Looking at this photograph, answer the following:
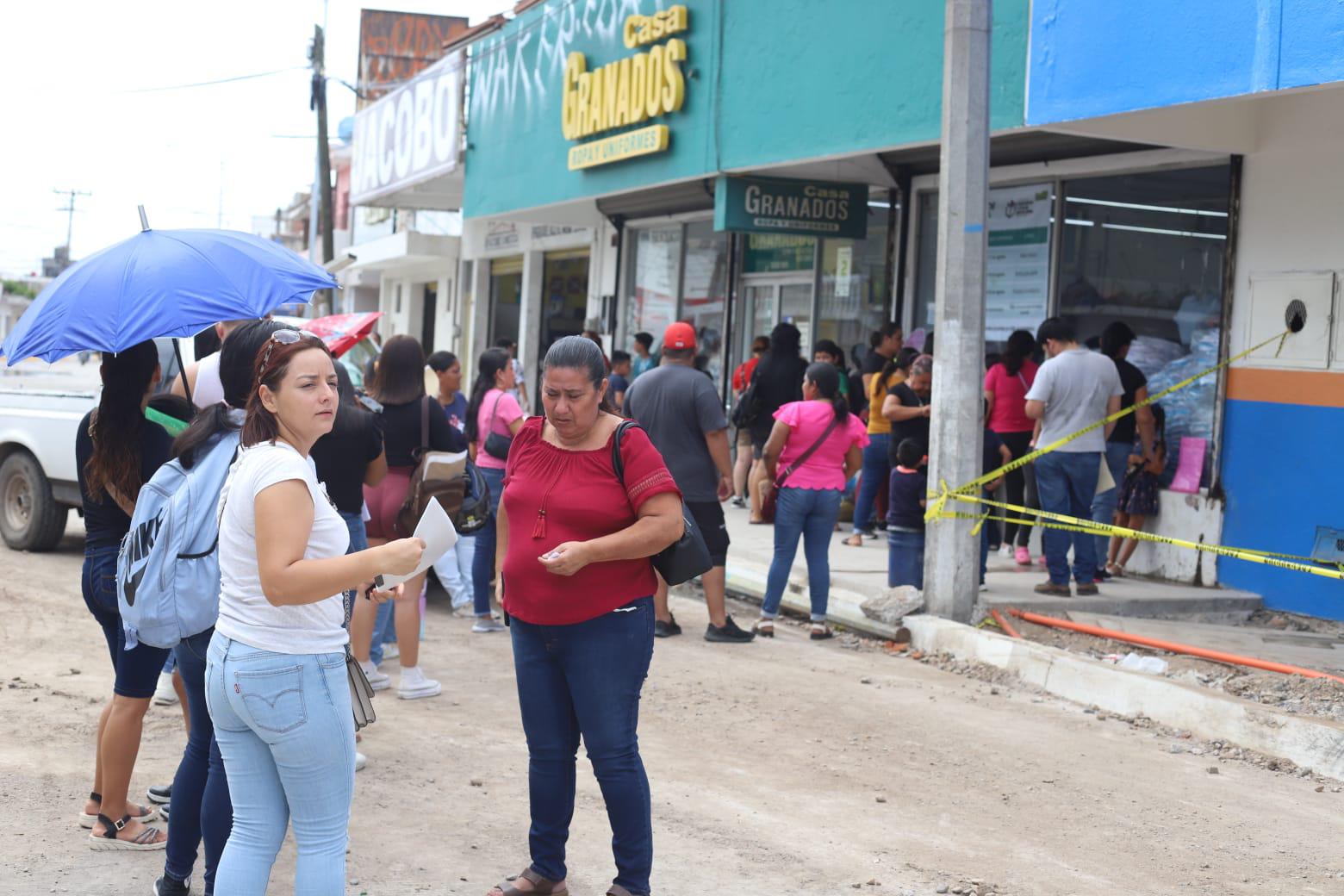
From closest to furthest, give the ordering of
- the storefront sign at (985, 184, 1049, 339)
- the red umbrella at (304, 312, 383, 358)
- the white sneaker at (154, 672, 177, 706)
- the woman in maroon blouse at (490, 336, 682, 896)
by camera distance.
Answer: the woman in maroon blouse at (490, 336, 682, 896) → the white sneaker at (154, 672, 177, 706) → the red umbrella at (304, 312, 383, 358) → the storefront sign at (985, 184, 1049, 339)

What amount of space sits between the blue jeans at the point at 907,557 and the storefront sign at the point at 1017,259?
3.42 m

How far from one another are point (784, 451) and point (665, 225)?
9.96 meters

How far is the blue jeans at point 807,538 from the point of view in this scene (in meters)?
9.00

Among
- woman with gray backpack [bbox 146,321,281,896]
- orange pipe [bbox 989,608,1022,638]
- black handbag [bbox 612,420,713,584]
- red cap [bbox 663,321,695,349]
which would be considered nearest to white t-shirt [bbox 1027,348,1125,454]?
orange pipe [bbox 989,608,1022,638]

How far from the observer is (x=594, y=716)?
430cm

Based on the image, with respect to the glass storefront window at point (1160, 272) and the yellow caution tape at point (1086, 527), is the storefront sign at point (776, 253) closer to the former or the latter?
the glass storefront window at point (1160, 272)

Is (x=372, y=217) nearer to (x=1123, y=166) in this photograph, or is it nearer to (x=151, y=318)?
(x=1123, y=166)

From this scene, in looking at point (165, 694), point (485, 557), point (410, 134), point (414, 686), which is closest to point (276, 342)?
point (414, 686)

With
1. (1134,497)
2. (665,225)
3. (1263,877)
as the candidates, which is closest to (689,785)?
(1263,877)

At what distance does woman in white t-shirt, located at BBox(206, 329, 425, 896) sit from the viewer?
328 cm

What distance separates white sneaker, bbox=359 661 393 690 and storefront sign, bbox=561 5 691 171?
8518mm

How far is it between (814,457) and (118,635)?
16.4 feet

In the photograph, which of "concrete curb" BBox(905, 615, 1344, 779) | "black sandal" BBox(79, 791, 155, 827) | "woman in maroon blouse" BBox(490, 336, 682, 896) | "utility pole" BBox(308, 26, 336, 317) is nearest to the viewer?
"woman in maroon blouse" BBox(490, 336, 682, 896)

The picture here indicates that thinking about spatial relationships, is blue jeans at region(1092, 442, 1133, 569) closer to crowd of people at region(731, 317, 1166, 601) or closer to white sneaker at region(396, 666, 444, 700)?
crowd of people at region(731, 317, 1166, 601)
